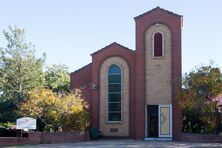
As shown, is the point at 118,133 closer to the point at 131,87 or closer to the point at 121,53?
the point at 131,87

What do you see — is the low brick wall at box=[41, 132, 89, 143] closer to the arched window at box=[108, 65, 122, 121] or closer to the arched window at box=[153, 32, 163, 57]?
the arched window at box=[108, 65, 122, 121]

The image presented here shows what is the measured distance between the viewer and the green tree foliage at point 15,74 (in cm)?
5081

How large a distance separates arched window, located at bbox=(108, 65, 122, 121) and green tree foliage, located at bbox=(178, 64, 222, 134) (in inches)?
291

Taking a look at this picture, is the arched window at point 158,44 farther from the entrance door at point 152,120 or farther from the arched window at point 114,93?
the entrance door at point 152,120

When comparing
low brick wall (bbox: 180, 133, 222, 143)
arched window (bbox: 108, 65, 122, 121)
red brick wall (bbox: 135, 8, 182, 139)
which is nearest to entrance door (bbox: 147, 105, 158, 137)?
red brick wall (bbox: 135, 8, 182, 139)

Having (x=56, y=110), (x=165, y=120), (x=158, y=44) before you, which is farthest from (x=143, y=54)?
(x=56, y=110)

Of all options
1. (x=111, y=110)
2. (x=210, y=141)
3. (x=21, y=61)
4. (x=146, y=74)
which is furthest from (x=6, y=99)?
(x=210, y=141)

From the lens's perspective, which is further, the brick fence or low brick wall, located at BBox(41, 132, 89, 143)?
low brick wall, located at BBox(41, 132, 89, 143)

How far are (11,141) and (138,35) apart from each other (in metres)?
13.3

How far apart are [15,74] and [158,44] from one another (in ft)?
56.9

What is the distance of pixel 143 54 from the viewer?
40.6m

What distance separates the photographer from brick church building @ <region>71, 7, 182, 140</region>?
40031 millimetres

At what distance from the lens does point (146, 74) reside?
40625mm

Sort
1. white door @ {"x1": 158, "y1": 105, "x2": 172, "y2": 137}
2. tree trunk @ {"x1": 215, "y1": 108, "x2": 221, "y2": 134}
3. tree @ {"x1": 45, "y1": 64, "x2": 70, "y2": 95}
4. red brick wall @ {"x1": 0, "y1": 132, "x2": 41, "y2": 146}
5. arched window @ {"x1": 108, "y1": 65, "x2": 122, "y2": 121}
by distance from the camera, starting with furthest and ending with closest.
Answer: tree @ {"x1": 45, "y1": 64, "x2": 70, "y2": 95}, arched window @ {"x1": 108, "y1": 65, "x2": 122, "y2": 121}, white door @ {"x1": 158, "y1": 105, "x2": 172, "y2": 137}, red brick wall @ {"x1": 0, "y1": 132, "x2": 41, "y2": 146}, tree trunk @ {"x1": 215, "y1": 108, "x2": 221, "y2": 134}
